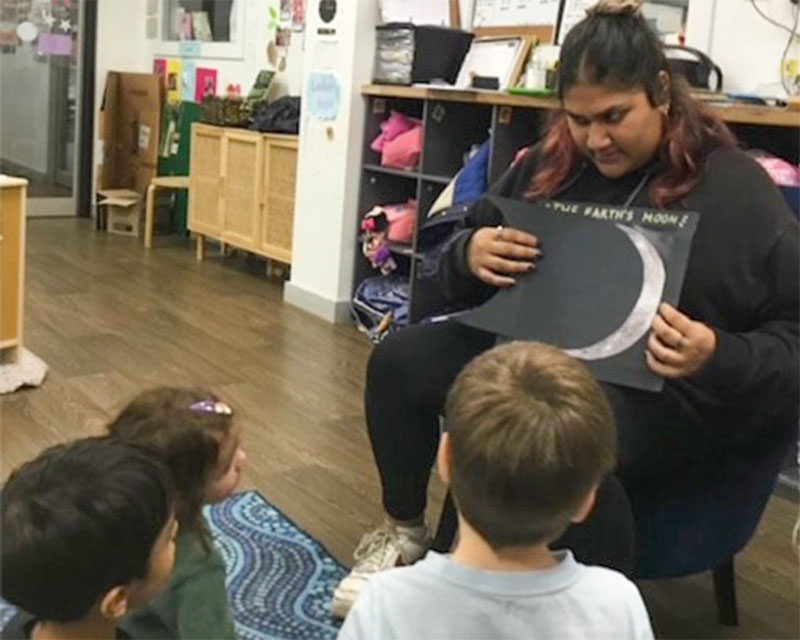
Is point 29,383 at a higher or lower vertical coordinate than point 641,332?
lower

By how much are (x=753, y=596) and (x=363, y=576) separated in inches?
30.8

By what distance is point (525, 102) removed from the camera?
10.4ft

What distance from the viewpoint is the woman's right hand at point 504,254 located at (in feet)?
5.24

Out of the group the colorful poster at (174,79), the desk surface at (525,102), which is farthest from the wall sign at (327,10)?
Answer: the colorful poster at (174,79)

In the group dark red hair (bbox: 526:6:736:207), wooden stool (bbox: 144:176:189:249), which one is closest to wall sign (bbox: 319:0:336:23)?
wooden stool (bbox: 144:176:189:249)

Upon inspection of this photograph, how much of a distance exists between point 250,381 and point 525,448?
7.72 feet

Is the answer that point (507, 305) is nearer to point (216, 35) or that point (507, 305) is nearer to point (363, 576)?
point (363, 576)

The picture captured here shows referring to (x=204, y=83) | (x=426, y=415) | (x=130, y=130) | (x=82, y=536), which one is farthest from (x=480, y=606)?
(x=130, y=130)

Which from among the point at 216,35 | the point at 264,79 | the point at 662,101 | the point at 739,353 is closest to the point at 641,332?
the point at 739,353

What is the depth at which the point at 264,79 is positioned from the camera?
17.0ft

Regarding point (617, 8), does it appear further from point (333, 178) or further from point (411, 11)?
point (333, 178)

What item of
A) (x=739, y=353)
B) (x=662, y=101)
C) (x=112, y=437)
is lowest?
(x=112, y=437)

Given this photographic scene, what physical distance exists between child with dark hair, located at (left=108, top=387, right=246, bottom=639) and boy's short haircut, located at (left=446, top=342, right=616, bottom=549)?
44 cm

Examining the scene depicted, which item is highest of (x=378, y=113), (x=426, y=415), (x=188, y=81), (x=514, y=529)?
(x=188, y=81)
